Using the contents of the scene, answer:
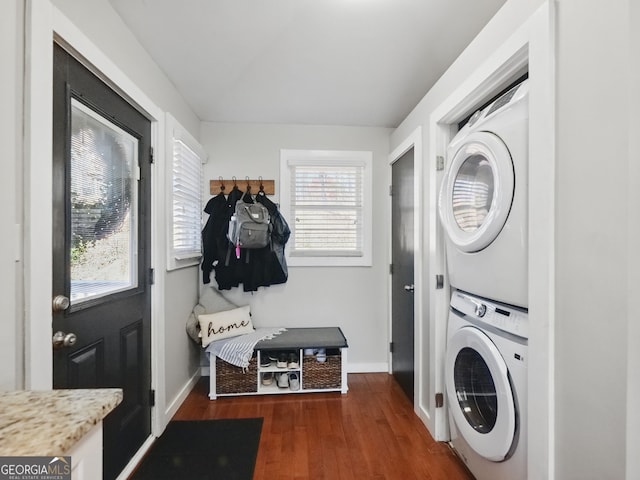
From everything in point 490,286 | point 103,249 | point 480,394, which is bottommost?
point 480,394

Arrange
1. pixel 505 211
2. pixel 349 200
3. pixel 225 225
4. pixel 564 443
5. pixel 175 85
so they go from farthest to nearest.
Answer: pixel 349 200 < pixel 225 225 < pixel 175 85 < pixel 505 211 < pixel 564 443

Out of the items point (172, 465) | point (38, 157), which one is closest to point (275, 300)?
point (172, 465)

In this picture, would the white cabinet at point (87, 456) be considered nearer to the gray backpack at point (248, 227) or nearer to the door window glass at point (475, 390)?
the door window glass at point (475, 390)

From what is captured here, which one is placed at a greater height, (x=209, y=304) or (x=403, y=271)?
(x=403, y=271)

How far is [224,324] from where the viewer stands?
2.54m

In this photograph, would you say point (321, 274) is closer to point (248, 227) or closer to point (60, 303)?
point (248, 227)

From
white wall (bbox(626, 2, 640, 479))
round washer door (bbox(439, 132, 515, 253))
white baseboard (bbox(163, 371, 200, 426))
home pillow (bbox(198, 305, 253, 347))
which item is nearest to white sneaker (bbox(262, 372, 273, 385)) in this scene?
home pillow (bbox(198, 305, 253, 347))

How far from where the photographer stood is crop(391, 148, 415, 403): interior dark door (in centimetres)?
240

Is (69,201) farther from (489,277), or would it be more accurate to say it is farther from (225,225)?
(489,277)

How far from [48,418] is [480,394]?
5.34ft

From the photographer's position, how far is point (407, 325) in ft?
8.13

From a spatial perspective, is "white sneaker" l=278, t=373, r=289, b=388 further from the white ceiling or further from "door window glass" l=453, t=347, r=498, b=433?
the white ceiling

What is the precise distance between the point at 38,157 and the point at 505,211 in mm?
1705

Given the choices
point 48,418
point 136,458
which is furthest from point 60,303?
point 136,458
